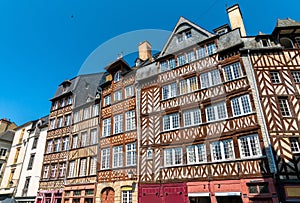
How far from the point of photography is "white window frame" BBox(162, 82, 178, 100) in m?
13.2

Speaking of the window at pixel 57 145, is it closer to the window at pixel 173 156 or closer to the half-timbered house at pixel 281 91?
the window at pixel 173 156

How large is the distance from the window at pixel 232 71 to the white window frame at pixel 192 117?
2.51 metres

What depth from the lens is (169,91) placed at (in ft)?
43.9

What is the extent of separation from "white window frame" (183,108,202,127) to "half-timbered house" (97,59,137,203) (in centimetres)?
354

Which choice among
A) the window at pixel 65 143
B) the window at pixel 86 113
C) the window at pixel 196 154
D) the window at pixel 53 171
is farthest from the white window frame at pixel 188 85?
the window at pixel 53 171

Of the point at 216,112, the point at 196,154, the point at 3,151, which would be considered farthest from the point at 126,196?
the point at 3,151

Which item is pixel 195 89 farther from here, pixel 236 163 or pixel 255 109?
pixel 236 163

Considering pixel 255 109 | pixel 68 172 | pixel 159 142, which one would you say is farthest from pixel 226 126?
pixel 68 172

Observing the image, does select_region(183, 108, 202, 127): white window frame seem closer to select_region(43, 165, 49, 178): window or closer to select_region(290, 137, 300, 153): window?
select_region(290, 137, 300, 153): window

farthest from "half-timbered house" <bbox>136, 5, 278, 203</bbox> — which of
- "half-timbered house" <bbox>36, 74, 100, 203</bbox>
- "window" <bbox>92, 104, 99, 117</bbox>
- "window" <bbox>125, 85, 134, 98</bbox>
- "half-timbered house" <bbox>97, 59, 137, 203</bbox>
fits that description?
"half-timbered house" <bbox>36, 74, 100, 203</bbox>

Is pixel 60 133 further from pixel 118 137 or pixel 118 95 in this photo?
pixel 118 137

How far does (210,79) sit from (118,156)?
7781 millimetres

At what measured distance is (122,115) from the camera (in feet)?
48.5

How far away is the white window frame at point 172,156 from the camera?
37.6 ft
